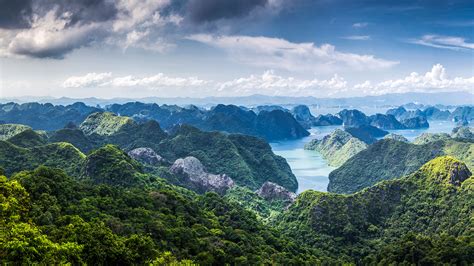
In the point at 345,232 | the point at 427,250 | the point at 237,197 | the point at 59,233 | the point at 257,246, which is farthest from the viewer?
the point at 237,197

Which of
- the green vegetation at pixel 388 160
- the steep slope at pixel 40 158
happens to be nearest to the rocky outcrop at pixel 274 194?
the green vegetation at pixel 388 160

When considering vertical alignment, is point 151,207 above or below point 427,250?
above

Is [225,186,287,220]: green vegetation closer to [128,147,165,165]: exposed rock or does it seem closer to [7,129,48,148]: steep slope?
[128,147,165,165]: exposed rock

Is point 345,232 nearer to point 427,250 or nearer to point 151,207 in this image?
point 427,250

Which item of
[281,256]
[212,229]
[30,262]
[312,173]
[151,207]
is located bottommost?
[312,173]

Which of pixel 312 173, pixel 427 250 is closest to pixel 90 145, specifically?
pixel 312 173

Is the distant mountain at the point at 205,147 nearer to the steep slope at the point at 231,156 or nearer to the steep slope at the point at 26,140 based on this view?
the steep slope at the point at 231,156

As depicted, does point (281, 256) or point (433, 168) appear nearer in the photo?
point (281, 256)
